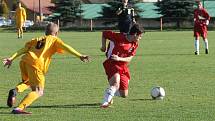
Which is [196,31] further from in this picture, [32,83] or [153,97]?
[32,83]

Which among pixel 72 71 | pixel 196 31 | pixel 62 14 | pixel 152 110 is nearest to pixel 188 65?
pixel 72 71

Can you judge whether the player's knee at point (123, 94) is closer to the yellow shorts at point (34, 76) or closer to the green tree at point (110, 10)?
the yellow shorts at point (34, 76)

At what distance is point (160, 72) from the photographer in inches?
610

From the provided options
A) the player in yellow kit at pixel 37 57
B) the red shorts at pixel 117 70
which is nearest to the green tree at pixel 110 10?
the red shorts at pixel 117 70

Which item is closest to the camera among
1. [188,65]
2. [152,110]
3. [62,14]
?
[152,110]

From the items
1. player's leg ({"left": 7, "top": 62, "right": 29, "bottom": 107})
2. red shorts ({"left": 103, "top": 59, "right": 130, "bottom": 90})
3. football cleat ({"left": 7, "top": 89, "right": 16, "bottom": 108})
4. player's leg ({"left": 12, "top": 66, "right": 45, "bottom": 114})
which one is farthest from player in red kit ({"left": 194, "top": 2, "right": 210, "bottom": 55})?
player's leg ({"left": 12, "top": 66, "right": 45, "bottom": 114})

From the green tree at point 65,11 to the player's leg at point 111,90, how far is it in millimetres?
57255

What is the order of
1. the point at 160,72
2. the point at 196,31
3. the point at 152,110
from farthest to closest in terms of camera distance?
the point at 196,31
the point at 160,72
the point at 152,110

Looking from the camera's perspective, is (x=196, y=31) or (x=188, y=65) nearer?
(x=188, y=65)

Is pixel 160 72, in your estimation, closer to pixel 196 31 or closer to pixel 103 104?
pixel 103 104

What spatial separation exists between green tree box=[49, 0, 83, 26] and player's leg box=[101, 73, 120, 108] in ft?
188

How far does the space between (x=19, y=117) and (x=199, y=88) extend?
4557 millimetres

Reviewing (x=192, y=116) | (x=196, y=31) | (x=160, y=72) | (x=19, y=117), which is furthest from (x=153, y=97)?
(x=196, y=31)

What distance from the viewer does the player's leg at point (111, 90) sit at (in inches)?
388
